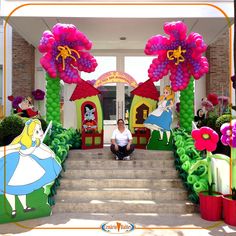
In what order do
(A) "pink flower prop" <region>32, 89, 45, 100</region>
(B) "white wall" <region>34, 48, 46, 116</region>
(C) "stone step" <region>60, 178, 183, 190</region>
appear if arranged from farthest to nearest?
(B) "white wall" <region>34, 48, 46, 116</region> < (A) "pink flower prop" <region>32, 89, 45, 100</region> < (C) "stone step" <region>60, 178, 183, 190</region>

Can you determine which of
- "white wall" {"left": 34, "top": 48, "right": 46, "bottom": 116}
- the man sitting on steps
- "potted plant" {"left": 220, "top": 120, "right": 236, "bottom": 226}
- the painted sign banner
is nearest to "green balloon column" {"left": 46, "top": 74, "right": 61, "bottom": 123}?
the painted sign banner

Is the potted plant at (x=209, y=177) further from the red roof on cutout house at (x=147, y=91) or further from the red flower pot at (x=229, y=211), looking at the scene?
the red roof on cutout house at (x=147, y=91)

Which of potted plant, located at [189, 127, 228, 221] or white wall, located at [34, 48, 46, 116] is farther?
white wall, located at [34, 48, 46, 116]

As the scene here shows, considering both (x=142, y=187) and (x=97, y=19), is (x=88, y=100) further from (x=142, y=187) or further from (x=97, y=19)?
(x=142, y=187)

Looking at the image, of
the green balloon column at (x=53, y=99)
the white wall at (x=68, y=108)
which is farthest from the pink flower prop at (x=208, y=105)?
the green balloon column at (x=53, y=99)

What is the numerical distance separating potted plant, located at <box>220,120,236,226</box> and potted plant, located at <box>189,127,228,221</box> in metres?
0.12

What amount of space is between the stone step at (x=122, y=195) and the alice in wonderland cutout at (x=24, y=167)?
0.63 metres

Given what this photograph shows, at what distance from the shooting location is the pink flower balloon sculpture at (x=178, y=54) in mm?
6797

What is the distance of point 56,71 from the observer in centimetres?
728

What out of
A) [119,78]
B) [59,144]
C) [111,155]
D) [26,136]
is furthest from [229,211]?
[119,78]

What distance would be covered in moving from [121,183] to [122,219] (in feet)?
3.42

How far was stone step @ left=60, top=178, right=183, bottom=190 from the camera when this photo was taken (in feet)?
19.5

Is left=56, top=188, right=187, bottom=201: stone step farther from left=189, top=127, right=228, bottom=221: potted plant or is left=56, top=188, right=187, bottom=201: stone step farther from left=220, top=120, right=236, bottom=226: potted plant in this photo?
left=220, top=120, right=236, bottom=226: potted plant

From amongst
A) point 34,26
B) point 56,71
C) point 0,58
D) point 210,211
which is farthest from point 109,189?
point 0,58
